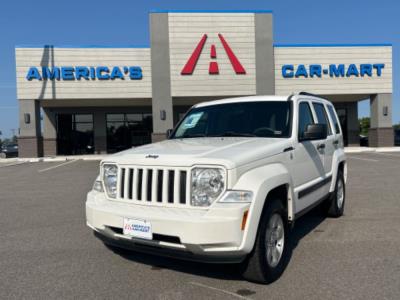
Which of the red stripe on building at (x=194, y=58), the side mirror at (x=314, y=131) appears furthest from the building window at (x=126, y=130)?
the side mirror at (x=314, y=131)

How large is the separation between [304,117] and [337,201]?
6.57ft

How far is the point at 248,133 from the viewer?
4488 mm

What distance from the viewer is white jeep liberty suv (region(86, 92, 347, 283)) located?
3.05 m

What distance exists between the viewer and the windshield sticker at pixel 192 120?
5195 millimetres

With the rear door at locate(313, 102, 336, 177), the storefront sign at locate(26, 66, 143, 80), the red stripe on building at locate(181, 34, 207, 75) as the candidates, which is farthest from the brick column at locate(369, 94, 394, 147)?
the rear door at locate(313, 102, 336, 177)

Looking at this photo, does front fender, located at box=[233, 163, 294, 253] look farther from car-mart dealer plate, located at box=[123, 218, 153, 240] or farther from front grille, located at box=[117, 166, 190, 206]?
car-mart dealer plate, located at box=[123, 218, 153, 240]

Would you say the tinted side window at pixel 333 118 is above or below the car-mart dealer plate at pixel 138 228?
above

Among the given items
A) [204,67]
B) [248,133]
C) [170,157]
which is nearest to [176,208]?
[170,157]

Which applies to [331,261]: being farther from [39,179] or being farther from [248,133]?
[39,179]

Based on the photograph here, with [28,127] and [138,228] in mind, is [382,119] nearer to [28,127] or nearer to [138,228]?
[28,127]

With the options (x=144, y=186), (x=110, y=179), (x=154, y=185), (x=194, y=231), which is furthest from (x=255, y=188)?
(x=110, y=179)

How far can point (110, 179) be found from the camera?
3.77m

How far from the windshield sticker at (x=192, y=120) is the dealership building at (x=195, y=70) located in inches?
675

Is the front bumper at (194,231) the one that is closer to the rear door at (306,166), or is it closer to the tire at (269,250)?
the tire at (269,250)
